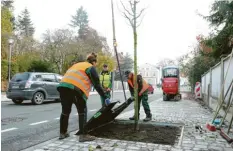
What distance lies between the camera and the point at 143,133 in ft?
19.1

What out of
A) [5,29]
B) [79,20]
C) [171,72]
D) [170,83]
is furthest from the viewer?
[79,20]

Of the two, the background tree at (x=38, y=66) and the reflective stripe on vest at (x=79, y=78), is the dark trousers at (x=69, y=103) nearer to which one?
the reflective stripe on vest at (x=79, y=78)

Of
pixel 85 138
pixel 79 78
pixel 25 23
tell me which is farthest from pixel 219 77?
pixel 25 23

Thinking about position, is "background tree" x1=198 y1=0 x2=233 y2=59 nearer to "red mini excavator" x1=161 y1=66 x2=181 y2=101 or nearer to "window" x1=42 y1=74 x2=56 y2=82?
"red mini excavator" x1=161 y1=66 x2=181 y2=101

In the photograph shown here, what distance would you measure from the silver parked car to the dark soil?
27.6 ft

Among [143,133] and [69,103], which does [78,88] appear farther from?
[143,133]

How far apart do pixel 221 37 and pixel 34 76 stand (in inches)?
408

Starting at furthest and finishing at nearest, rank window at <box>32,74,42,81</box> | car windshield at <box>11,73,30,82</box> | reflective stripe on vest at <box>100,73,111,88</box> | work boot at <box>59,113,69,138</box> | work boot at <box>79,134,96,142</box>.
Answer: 1. window at <box>32,74,42,81</box>
2. car windshield at <box>11,73,30,82</box>
3. reflective stripe on vest at <box>100,73,111,88</box>
4. work boot at <box>59,113,69,138</box>
5. work boot at <box>79,134,96,142</box>

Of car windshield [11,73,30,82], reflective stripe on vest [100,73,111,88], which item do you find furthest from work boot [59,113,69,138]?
car windshield [11,73,30,82]

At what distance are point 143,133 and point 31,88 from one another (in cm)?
974

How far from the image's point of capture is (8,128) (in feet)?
22.4

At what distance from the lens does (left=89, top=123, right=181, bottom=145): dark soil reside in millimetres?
5305

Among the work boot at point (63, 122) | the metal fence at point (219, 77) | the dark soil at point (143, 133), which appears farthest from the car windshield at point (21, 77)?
A: the work boot at point (63, 122)

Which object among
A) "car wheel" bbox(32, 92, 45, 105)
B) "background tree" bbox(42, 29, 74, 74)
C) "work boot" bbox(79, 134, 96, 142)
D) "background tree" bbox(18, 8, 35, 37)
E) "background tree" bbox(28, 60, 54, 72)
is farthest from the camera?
"background tree" bbox(18, 8, 35, 37)
